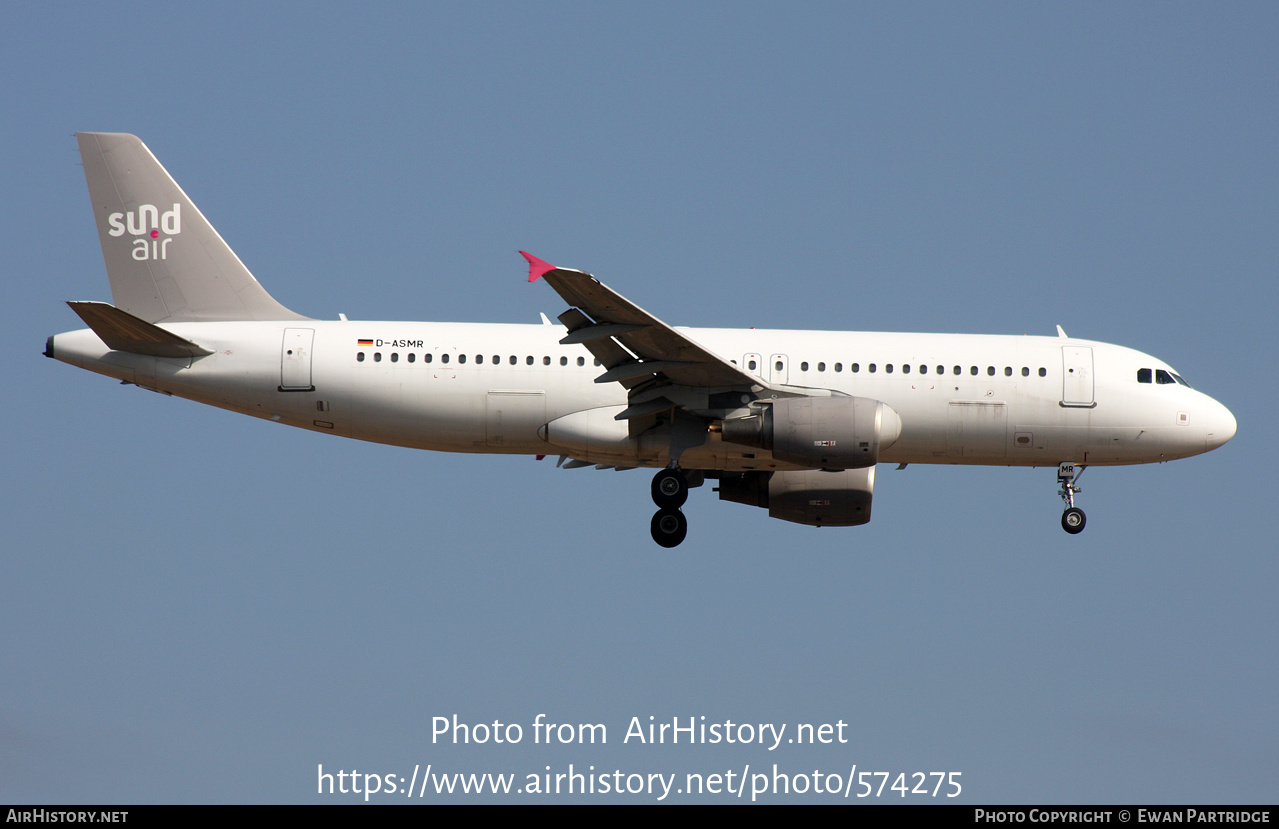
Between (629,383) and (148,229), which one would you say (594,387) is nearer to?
(629,383)

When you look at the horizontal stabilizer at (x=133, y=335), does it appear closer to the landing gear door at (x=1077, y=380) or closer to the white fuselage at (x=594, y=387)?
the white fuselage at (x=594, y=387)

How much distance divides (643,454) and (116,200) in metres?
12.0

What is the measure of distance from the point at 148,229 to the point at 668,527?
12.1 metres

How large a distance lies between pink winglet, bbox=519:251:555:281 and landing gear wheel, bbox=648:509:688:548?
6.84 m

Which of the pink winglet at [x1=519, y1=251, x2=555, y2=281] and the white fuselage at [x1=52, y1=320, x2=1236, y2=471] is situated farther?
the white fuselage at [x1=52, y1=320, x2=1236, y2=471]

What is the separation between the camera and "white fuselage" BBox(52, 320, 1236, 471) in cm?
2609

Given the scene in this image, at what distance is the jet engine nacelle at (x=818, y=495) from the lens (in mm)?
28453

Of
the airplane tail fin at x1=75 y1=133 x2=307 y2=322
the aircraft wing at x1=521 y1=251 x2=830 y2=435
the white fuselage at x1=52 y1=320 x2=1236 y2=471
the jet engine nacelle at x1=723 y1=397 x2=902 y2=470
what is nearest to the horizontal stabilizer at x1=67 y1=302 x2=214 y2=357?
the white fuselage at x1=52 y1=320 x2=1236 y2=471

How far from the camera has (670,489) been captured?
88.6ft

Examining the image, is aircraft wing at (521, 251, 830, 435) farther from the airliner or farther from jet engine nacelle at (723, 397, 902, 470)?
jet engine nacelle at (723, 397, 902, 470)

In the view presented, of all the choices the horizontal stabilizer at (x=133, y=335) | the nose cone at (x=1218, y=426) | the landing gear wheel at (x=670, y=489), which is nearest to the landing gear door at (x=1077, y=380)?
the nose cone at (x=1218, y=426)

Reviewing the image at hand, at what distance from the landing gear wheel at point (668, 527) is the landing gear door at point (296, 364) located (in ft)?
23.5

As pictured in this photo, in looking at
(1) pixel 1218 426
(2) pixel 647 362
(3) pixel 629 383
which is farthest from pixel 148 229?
(1) pixel 1218 426

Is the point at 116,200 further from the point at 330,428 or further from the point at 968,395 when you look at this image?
the point at 968,395
